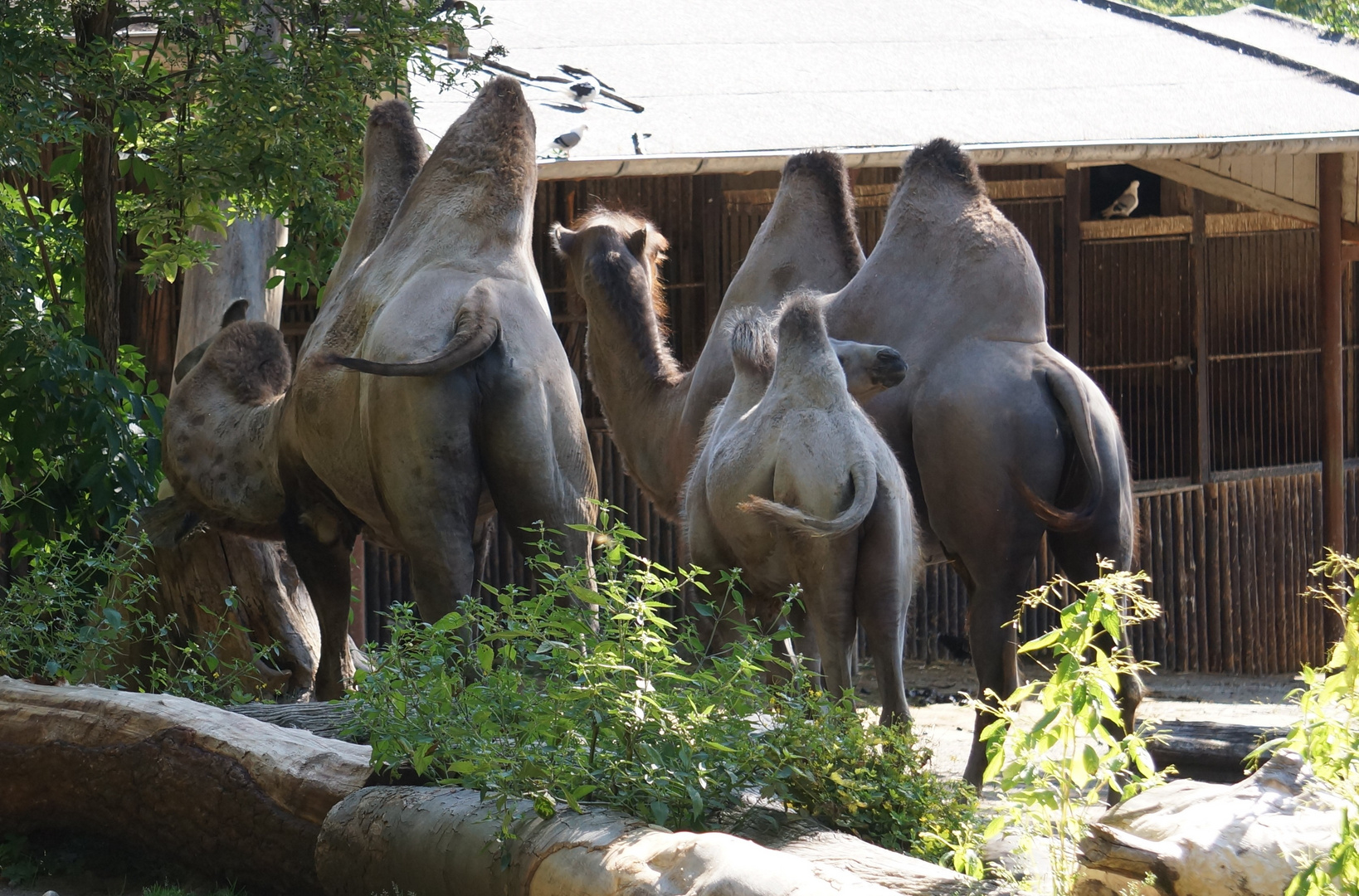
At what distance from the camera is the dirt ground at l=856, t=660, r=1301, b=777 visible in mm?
7891

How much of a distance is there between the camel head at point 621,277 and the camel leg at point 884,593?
206 centimetres

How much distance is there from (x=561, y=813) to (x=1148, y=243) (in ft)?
29.6

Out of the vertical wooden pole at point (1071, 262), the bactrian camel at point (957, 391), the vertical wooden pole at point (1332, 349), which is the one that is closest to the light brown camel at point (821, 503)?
the bactrian camel at point (957, 391)

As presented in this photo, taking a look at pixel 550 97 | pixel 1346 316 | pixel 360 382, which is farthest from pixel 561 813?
pixel 1346 316

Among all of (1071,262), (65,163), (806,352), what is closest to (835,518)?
(806,352)

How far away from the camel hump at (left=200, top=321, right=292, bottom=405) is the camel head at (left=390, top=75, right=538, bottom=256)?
33.6 inches

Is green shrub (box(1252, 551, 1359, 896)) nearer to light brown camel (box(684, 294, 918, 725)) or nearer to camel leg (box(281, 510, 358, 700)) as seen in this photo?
light brown camel (box(684, 294, 918, 725))

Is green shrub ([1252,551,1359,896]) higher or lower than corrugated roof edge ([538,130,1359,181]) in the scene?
lower

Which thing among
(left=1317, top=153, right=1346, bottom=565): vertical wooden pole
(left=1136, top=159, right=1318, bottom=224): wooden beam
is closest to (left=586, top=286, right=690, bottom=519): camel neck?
(left=1136, top=159, right=1318, bottom=224): wooden beam

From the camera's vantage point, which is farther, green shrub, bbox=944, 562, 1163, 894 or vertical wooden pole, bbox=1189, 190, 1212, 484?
vertical wooden pole, bbox=1189, 190, 1212, 484

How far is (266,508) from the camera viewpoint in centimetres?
598

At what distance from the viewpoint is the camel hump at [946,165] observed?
6363 millimetres

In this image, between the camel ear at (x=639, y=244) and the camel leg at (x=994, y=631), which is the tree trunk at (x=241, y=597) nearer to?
the camel ear at (x=639, y=244)

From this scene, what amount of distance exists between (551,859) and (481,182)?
3.00 metres
